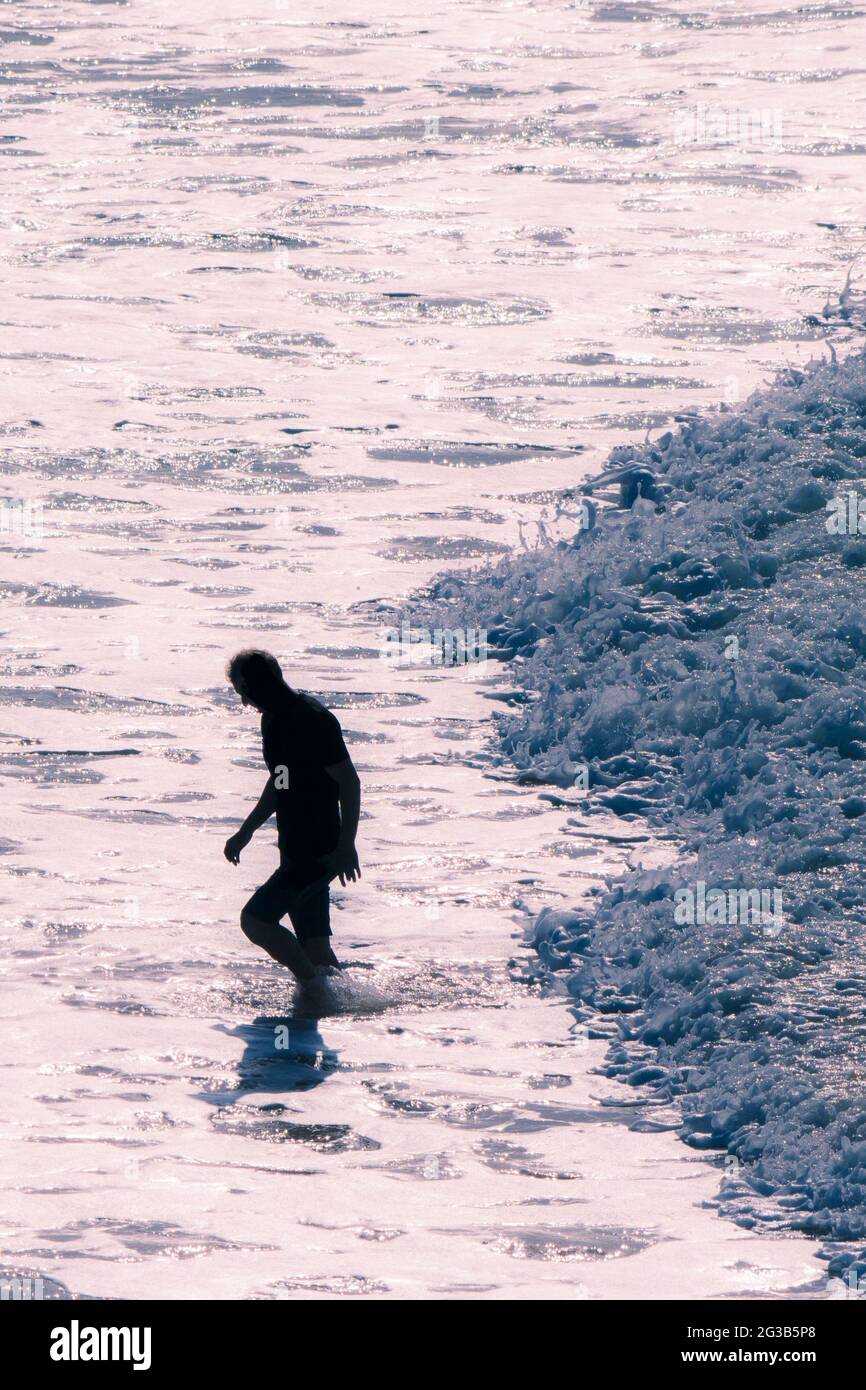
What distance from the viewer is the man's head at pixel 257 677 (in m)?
7.86

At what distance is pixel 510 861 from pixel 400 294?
12.5 metres

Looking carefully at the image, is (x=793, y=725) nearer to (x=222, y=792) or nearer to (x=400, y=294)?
(x=222, y=792)

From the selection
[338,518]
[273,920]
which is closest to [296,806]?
[273,920]

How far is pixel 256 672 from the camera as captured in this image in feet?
25.8

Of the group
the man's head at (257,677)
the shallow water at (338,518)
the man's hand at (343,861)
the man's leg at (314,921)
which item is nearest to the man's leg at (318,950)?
the man's leg at (314,921)

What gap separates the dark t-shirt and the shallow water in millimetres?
722

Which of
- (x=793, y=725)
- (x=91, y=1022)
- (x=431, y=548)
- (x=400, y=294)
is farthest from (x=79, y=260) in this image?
(x=91, y=1022)

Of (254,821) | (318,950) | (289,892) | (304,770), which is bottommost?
(318,950)

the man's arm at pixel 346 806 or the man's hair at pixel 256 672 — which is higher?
the man's hair at pixel 256 672

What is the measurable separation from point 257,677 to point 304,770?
1.30ft

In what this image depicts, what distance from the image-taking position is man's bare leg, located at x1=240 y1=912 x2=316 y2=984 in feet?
26.3

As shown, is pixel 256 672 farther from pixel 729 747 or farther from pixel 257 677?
pixel 729 747

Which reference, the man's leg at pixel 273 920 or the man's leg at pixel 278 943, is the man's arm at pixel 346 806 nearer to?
the man's leg at pixel 273 920
